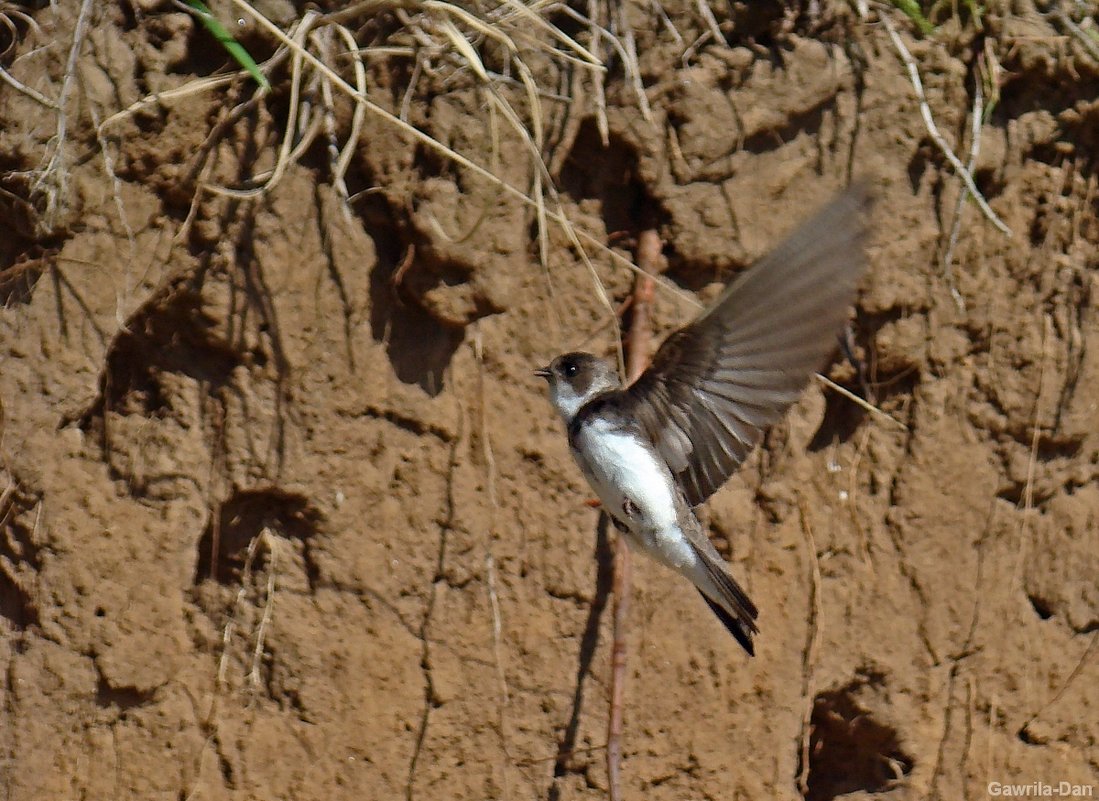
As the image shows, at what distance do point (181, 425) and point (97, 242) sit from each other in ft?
1.27

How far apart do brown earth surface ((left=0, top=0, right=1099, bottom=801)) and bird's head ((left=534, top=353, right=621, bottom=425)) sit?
28 centimetres

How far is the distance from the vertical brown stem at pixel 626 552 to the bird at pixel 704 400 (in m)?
0.34

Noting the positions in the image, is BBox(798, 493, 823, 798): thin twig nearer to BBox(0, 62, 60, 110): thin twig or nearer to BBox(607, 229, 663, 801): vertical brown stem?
BBox(607, 229, 663, 801): vertical brown stem

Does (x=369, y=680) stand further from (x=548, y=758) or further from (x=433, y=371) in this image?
(x=433, y=371)

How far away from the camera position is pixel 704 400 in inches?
92.9

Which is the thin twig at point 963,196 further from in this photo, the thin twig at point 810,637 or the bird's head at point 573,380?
the bird's head at point 573,380

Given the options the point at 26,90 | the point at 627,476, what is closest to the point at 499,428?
the point at 627,476

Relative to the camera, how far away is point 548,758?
2865 mm

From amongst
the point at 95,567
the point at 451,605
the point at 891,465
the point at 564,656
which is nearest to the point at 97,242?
the point at 95,567

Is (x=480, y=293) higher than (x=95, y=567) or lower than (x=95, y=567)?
higher

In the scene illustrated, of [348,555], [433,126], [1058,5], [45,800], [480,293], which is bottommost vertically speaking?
[45,800]

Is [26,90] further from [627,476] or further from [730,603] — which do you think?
[730,603]

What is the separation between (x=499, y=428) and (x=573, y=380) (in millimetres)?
377

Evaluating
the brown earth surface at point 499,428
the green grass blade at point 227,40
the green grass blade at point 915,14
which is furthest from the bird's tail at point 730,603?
the green grass blade at point 915,14
